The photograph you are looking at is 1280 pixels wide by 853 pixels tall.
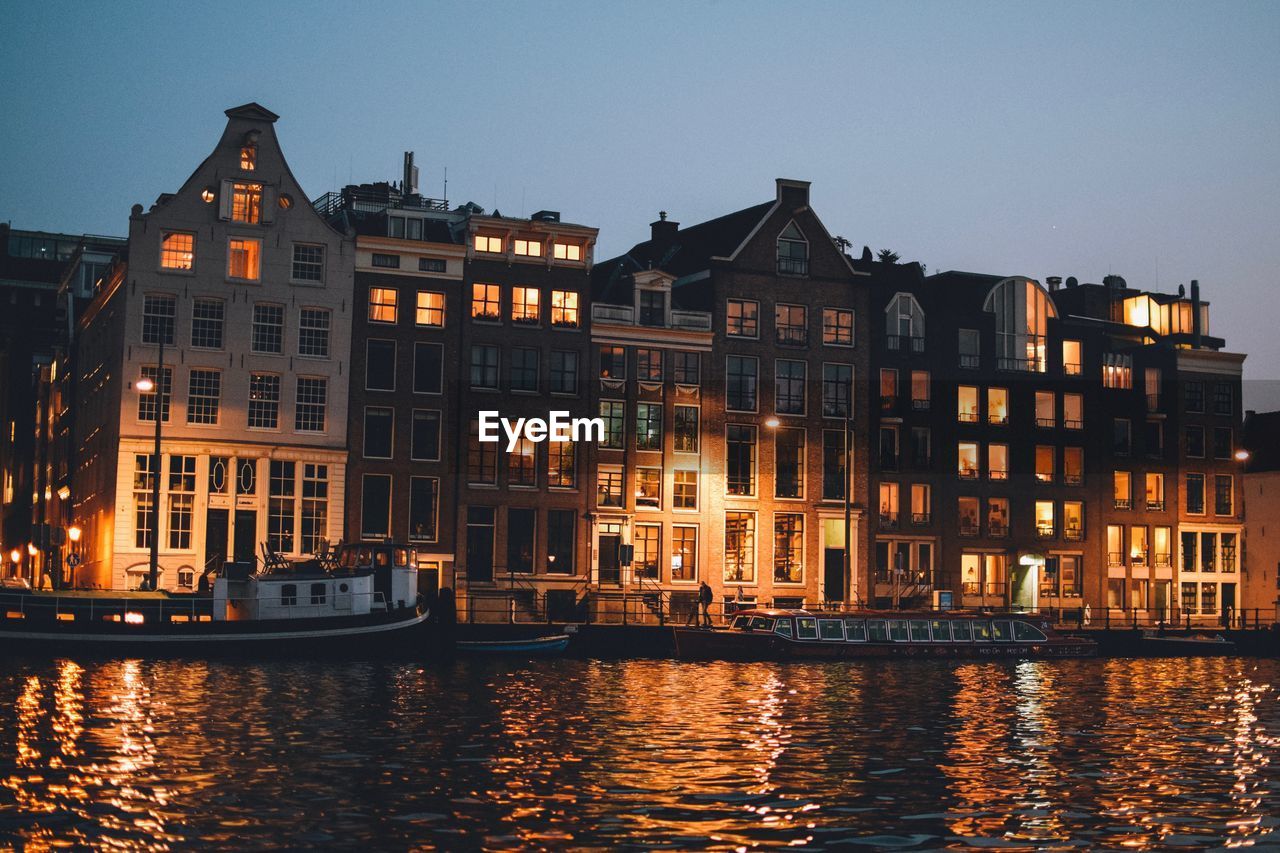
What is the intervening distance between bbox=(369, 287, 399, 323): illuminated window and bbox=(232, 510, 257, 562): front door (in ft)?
37.0

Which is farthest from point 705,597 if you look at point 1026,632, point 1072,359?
point 1072,359

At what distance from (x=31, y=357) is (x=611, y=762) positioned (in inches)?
3977

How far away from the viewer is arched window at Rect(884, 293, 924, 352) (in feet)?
319

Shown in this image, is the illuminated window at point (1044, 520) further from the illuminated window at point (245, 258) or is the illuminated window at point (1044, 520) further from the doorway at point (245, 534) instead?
the illuminated window at point (245, 258)

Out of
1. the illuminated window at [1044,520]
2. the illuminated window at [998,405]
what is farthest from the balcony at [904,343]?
the illuminated window at [1044,520]

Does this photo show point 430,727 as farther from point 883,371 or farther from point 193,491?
point 883,371

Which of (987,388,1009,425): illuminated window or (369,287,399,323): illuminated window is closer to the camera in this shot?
(369,287,399,323): illuminated window

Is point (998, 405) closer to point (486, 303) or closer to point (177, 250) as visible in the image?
point (486, 303)

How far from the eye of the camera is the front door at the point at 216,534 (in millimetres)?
78062

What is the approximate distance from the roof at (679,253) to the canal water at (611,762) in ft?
124

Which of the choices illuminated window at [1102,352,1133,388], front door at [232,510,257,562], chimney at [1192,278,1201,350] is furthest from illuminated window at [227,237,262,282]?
chimney at [1192,278,1201,350]

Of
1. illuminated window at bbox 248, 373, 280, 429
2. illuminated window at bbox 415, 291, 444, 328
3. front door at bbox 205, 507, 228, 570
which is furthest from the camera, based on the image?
illuminated window at bbox 415, 291, 444, 328

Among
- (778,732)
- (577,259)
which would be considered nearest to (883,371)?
(577,259)

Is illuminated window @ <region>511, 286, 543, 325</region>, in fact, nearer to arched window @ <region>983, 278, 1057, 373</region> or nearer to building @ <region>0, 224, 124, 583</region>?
arched window @ <region>983, 278, 1057, 373</region>
